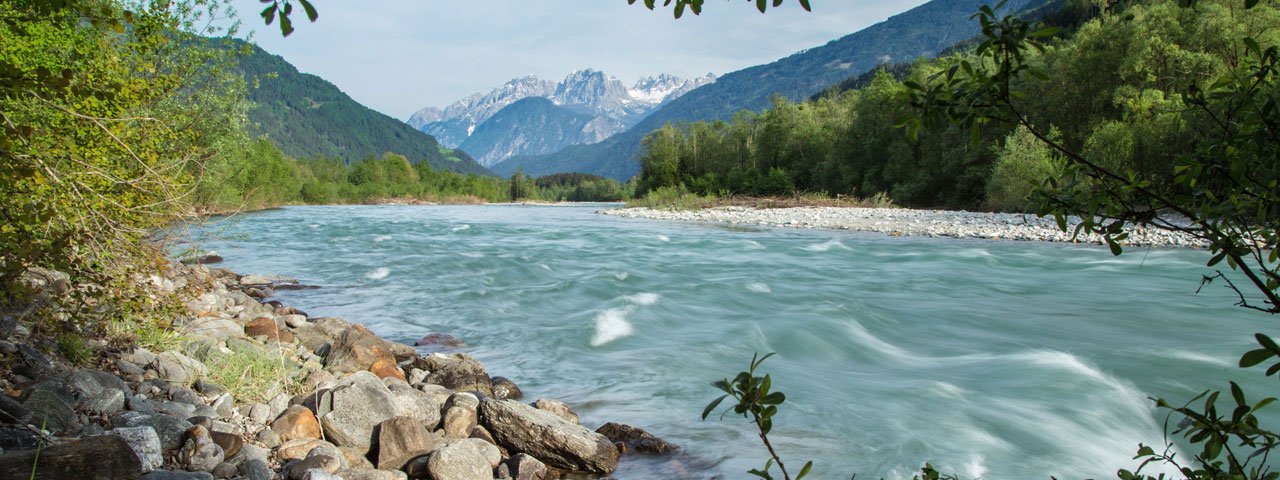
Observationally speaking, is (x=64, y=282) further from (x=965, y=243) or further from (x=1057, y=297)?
(x=965, y=243)

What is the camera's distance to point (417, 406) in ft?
18.7

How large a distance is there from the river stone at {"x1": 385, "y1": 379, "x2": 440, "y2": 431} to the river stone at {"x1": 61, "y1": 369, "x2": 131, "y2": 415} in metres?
1.85

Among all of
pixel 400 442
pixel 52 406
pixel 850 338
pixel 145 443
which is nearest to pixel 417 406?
pixel 400 442

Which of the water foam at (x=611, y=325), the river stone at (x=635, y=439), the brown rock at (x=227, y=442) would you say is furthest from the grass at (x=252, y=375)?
the water foam at (x=611, y=325)

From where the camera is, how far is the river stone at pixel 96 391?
4.29m

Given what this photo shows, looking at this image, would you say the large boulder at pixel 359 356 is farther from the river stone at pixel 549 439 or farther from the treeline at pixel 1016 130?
the treeline at pixel 1016 130

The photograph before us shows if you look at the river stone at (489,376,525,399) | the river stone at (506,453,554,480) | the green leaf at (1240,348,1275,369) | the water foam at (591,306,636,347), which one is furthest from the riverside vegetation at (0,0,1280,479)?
the water foam at (591,306,636,347)

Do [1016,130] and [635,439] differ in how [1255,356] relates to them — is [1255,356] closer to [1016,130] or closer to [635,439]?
[635,439]

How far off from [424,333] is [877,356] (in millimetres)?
6806

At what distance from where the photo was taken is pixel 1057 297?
13273 mm

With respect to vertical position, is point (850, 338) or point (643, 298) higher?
point (643, 298)

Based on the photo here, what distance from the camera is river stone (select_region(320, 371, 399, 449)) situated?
5031 millimetres

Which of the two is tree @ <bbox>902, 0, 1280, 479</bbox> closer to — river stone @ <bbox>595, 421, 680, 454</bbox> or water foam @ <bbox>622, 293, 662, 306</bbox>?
river stone @ <bbox>595, 421, 680, 454</bbox>

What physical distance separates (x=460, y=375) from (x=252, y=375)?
6.78 feet
